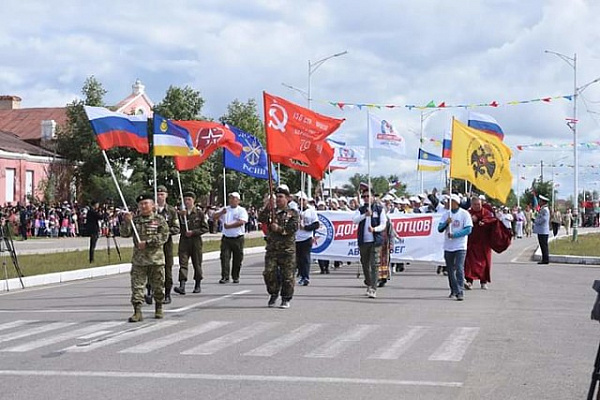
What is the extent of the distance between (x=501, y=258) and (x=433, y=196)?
5.10 m

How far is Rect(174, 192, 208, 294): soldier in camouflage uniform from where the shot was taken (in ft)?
52.2

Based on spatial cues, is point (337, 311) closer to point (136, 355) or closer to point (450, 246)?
point (450, 246)

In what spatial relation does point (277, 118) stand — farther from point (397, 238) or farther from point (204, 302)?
point (397, 238)

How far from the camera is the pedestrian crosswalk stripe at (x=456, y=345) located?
30.5ft

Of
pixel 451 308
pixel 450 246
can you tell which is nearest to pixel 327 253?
pixel 450 246

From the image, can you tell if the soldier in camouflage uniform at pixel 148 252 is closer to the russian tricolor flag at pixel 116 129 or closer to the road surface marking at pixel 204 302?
the road surface marking at pixel 204 302

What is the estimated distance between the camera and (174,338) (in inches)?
415

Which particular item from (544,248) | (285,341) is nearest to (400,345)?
(285,341)

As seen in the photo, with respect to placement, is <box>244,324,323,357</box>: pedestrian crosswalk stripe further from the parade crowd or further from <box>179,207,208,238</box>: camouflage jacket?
<box>179,207,208,238</box>: camouflage jacket

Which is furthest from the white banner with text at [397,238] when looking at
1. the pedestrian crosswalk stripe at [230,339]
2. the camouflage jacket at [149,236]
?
the pedestrian crosswalk stripe at [230,339]

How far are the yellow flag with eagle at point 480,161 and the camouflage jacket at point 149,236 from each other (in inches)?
233

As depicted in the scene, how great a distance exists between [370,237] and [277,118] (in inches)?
104

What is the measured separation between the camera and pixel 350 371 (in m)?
8.48

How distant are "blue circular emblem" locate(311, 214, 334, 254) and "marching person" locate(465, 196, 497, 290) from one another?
567 cm
